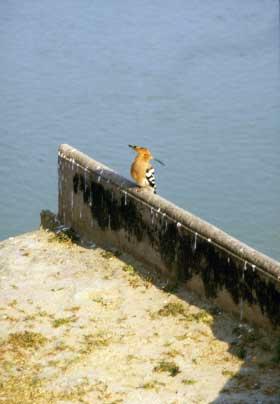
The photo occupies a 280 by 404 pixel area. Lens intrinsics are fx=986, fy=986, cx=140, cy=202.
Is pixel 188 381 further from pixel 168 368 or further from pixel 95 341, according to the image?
pixel 95 341

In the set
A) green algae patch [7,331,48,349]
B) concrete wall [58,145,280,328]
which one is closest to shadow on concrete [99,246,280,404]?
concrete wall [58,145,280,328]

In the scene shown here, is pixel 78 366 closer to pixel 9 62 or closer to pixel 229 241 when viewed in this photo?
pixel 229 241

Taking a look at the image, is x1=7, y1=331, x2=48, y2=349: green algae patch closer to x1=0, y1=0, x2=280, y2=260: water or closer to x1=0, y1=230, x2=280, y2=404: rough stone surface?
x1=0, y1=230, x2=280, y2=404: rough stone surface

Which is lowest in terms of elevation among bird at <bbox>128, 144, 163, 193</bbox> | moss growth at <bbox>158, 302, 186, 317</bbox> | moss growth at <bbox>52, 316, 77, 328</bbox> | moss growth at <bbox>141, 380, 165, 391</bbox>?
moss growth at <bbox>141, 380, 165, 391</bbox>

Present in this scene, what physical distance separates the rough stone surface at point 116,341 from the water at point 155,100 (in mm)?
8472

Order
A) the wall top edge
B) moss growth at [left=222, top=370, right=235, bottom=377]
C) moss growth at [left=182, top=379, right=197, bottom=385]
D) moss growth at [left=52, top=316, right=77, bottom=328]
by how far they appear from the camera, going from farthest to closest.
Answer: moss growth at [left=52, top=316, right=77, bottom=328] → the wall top edge → moss growth at [left=222, top=370, right=235, bottom=377] → moss growth at [left=182, top=379, right=197, bottom=385]

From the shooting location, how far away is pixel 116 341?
11.4m

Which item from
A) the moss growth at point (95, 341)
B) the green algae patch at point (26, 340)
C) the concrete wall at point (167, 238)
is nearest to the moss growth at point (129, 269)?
the concrete wall at point (167, 238)

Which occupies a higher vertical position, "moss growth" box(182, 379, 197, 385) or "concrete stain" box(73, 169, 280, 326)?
"concrete stain" box(73, 169, 280, 326)

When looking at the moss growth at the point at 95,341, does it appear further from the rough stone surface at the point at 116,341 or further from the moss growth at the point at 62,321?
the moss growth at the point at 62,321

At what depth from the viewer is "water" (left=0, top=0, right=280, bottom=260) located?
23.5 metres

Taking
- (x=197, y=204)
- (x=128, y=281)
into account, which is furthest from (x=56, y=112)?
(x=128, y=281)

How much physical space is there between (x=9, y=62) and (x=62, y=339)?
20916mm

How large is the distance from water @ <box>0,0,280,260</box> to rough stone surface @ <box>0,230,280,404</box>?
8472mm
